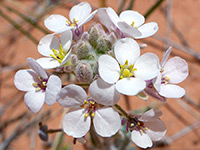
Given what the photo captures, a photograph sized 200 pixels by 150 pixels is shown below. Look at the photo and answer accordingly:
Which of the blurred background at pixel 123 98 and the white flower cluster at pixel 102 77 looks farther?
the blurred background at pixel 123 98

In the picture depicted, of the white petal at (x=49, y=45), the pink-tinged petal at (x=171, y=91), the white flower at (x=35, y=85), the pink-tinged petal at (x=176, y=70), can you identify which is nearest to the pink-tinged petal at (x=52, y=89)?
the white flower at (x=35, y=85)

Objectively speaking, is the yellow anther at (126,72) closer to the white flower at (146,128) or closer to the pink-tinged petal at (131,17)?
the white flower at (146,128)

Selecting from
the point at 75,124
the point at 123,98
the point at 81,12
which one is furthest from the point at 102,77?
the point at 123,98

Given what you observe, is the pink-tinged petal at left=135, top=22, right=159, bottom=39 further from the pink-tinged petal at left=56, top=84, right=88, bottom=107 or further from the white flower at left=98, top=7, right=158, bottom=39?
the pink-tinged petal at left=56, top=84, right=88, bottom=107

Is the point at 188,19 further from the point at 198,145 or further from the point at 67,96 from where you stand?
the point at 67,96

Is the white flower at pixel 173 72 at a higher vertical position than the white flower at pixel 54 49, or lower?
lower

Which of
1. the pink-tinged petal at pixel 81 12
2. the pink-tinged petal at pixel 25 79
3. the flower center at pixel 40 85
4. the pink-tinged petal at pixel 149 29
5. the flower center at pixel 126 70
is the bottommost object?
the flower center at pixel 126 70

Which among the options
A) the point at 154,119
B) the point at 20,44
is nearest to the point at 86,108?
the point at 154,119

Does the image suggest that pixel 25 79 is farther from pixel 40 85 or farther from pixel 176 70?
pixel 176 70
